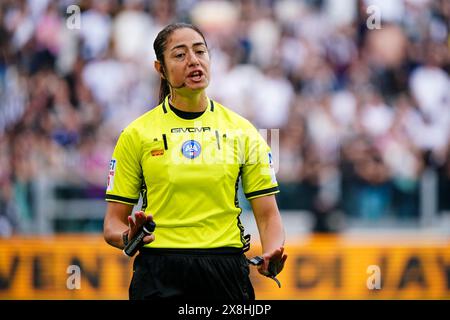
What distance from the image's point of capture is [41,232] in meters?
12.2

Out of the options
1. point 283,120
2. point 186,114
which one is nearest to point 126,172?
point 186,114

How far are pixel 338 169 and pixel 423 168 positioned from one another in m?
1.10

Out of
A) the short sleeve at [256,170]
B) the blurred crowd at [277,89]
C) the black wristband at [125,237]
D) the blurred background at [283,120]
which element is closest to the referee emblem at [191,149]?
the short sleeve at [256,170]

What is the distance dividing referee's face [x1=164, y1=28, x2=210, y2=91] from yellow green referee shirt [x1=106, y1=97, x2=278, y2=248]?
0.23 m

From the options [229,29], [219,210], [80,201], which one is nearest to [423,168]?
[229,29]

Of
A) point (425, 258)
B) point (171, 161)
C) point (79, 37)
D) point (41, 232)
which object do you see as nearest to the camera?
point (171, 161)

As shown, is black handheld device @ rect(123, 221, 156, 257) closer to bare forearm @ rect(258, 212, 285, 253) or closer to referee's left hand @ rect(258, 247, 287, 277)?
referee's left hand @ rect(258, 247, 287, 277)

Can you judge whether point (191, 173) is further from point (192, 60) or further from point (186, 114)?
point (192, 60)

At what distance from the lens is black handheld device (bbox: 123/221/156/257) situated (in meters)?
5.09

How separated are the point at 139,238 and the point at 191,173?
0.52 m

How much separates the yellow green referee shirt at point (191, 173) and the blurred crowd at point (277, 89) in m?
6.73

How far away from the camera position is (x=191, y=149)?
5.54 meters

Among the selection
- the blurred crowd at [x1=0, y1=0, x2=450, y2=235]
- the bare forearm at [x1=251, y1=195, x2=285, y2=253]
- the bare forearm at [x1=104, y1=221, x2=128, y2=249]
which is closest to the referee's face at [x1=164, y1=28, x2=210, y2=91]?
the bare forearm at [x1=251, y1=195, x2=285, y2=253]

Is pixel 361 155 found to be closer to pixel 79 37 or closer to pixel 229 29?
pixel 229 29
